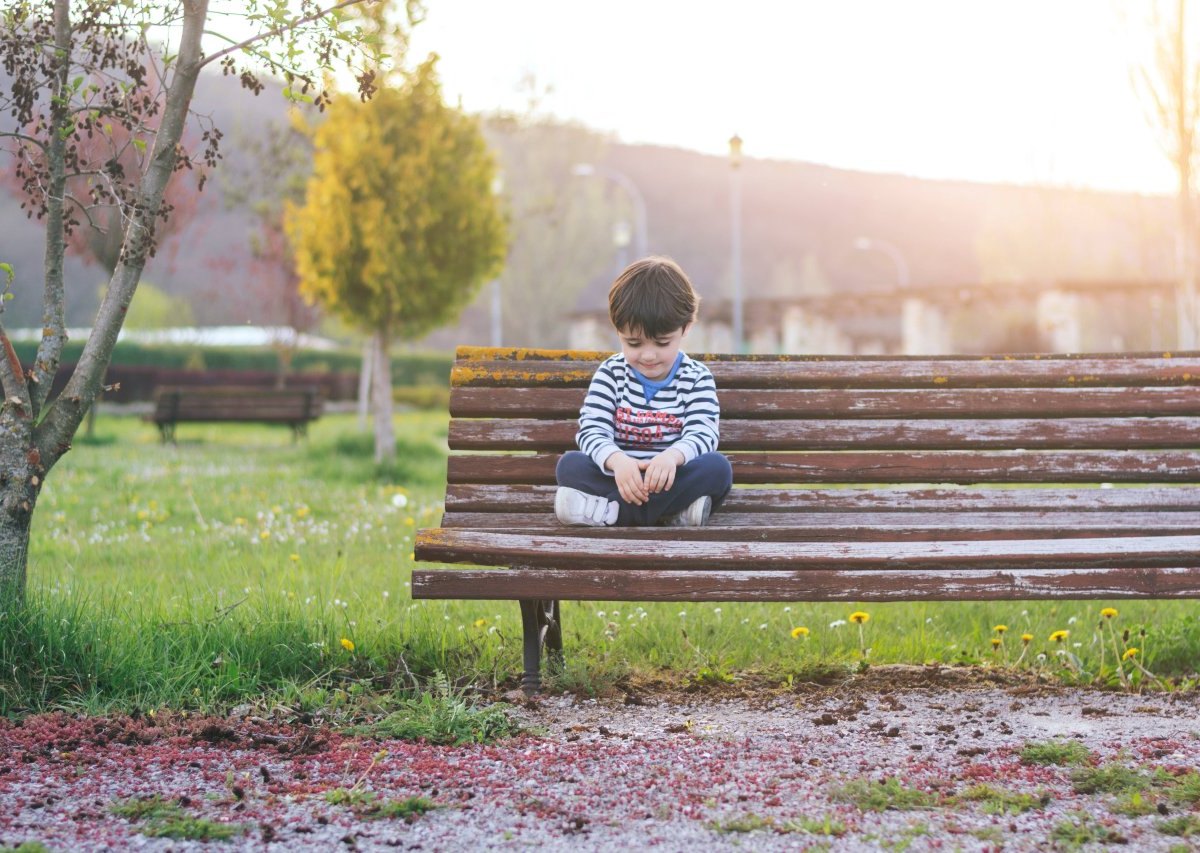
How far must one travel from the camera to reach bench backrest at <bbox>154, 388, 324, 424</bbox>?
17.7m

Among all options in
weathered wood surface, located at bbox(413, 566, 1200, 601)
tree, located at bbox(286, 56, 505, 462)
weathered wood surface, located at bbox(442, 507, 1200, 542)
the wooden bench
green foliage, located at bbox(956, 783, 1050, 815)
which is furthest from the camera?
tree, located at bbox(286, 56, 505, 462)

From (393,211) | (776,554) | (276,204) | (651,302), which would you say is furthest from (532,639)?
(276,204)

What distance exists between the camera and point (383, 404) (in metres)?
11.9

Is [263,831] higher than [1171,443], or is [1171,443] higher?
[1171,443]

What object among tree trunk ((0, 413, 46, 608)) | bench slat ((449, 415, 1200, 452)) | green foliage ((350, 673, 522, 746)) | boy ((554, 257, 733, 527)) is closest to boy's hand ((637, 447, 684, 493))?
boy ((554, 257, 733, 527))

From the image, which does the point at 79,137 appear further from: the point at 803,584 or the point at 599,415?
the point at 803,584

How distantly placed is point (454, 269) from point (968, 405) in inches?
344

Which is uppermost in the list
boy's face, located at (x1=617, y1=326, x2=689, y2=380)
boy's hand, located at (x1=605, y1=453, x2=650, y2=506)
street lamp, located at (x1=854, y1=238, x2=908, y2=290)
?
street lamp, located at (x1=854, y1=238, x2=908, y2=290)

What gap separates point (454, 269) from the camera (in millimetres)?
12242

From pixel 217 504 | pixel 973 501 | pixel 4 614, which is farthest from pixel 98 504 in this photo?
pixel 973 501

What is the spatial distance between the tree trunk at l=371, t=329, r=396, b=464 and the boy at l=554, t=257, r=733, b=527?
7793 mm

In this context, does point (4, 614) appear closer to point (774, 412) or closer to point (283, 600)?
point (283, 600)

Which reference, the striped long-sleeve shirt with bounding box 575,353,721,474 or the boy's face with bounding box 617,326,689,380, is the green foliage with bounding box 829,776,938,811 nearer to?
the striped long-sleeve shirt with bounding box 575,353,721,474

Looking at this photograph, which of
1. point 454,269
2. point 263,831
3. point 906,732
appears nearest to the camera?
point 263,831
